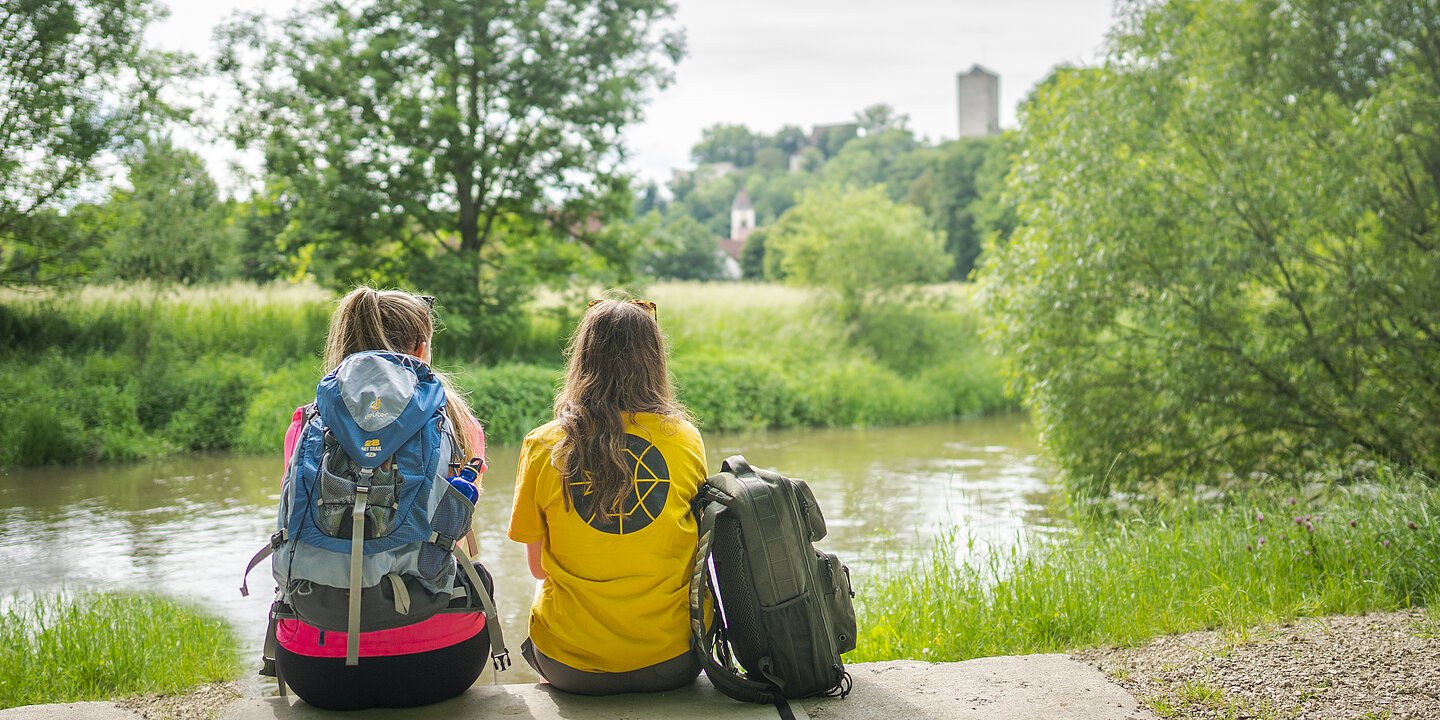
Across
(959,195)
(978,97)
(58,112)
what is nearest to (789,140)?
(978,97)

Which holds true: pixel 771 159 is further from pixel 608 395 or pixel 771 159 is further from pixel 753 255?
pixel 608 395

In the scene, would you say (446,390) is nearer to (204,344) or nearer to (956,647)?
(956,647)

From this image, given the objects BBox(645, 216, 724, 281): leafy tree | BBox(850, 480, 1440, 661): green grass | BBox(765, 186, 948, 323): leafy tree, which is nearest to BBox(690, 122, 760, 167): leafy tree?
BBox(645, 216, 724, 281): leafy tree

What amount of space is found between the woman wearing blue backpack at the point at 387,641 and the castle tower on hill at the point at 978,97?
112794 mm

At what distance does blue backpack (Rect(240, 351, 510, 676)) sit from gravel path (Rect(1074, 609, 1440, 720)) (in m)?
2.25

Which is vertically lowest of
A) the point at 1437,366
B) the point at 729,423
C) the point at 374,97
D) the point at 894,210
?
the point at 729,423

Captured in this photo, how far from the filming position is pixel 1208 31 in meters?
10.0

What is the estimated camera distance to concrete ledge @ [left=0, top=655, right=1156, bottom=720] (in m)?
3.25

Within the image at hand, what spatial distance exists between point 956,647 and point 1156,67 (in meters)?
7.40

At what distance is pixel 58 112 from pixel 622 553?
14965 millimetres

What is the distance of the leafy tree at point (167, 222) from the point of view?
50.5 feet

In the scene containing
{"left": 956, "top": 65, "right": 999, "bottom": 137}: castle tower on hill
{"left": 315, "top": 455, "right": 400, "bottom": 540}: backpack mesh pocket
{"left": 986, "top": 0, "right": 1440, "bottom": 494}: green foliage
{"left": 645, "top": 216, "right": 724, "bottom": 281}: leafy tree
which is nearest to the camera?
{"left": 315, "top": 455, "right": 400, "bottom": 540}: backpack mesh pocket

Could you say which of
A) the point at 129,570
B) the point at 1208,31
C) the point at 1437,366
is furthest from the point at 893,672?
the point at 1208,31

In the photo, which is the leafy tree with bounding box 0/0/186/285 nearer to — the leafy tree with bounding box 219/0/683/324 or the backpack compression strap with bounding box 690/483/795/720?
the leafy tree with bounding box 219/0/683/324
